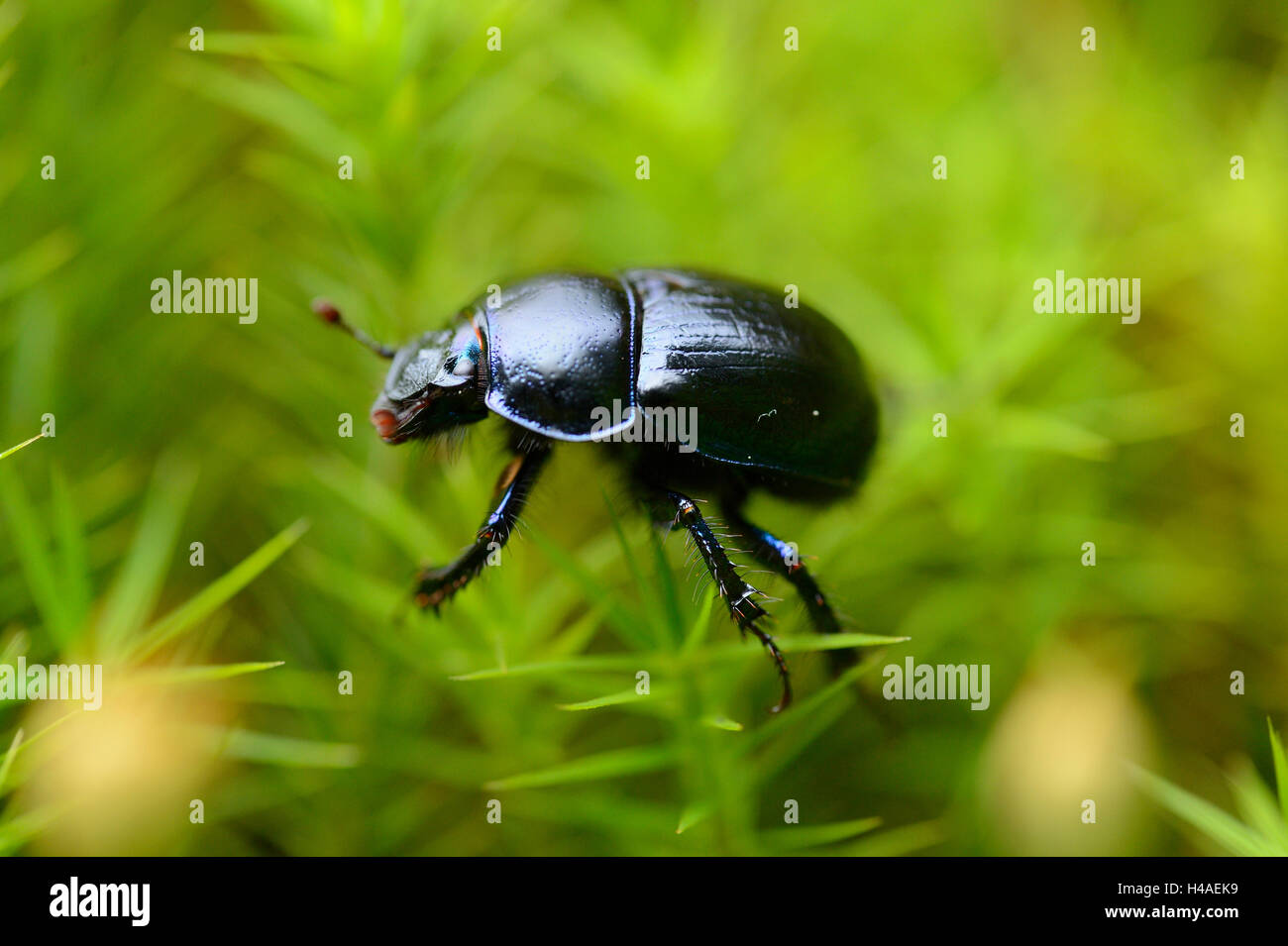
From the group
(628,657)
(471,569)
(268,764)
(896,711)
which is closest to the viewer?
(628,657)

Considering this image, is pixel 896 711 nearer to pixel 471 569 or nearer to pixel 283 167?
pixel 471 569

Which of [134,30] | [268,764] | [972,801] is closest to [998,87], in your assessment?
[972,801]

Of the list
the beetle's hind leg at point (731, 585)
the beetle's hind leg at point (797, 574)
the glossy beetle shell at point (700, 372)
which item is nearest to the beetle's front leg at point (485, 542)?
the glossy beetle shell at point (700, 372)

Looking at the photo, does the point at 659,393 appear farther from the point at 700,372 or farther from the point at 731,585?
the point at 731,585

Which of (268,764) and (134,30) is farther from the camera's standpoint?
(134,30)

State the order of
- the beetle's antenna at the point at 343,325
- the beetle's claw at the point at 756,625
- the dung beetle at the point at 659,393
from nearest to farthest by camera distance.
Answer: the beetle's claw at the point at 756,625 < the dung beetle at the point at 659,393 < the beetle's antenna at the point at 343,325

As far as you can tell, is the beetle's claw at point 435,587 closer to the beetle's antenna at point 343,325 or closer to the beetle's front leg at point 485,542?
the beetle's front leg at point 485,542

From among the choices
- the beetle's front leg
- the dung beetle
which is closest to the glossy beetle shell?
the dung beetle

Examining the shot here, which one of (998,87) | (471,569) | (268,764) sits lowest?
(268,764)
